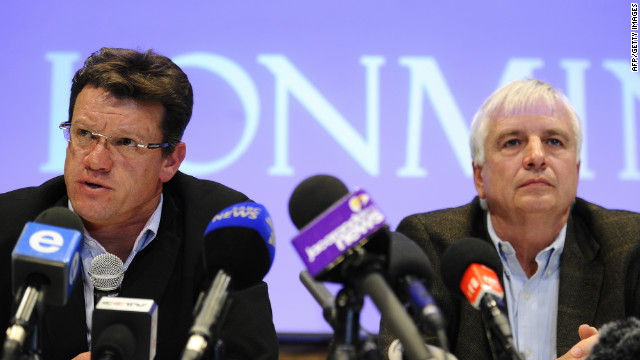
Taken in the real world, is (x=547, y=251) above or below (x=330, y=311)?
below

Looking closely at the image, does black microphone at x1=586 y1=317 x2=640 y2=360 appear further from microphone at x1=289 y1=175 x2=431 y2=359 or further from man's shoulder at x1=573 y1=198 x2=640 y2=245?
man's shoulder at x1=573 y1=198 x2=640 y2=245

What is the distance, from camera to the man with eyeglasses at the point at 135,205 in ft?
7.97

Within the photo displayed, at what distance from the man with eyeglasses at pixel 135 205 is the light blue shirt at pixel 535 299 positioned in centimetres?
96

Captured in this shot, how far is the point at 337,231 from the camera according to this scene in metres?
1.28

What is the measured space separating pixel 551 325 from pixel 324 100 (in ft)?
5.43

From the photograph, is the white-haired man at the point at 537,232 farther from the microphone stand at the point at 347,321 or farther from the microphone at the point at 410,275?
the microphone stand at the point at 347,321

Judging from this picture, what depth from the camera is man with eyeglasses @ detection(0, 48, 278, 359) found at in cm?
243

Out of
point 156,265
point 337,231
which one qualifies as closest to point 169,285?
point 156,265

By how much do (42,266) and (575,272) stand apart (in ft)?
6.79

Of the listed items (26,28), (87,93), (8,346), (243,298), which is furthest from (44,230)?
(26,28)

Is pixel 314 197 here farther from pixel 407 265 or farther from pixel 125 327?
pixel 125 327

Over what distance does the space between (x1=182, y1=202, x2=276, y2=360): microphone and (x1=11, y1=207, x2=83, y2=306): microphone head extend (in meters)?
0.27

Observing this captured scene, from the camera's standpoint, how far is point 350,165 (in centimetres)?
367

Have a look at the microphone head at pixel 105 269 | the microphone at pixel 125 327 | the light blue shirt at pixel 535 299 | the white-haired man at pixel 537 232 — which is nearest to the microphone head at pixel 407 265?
the microphone at pixel 125 327
